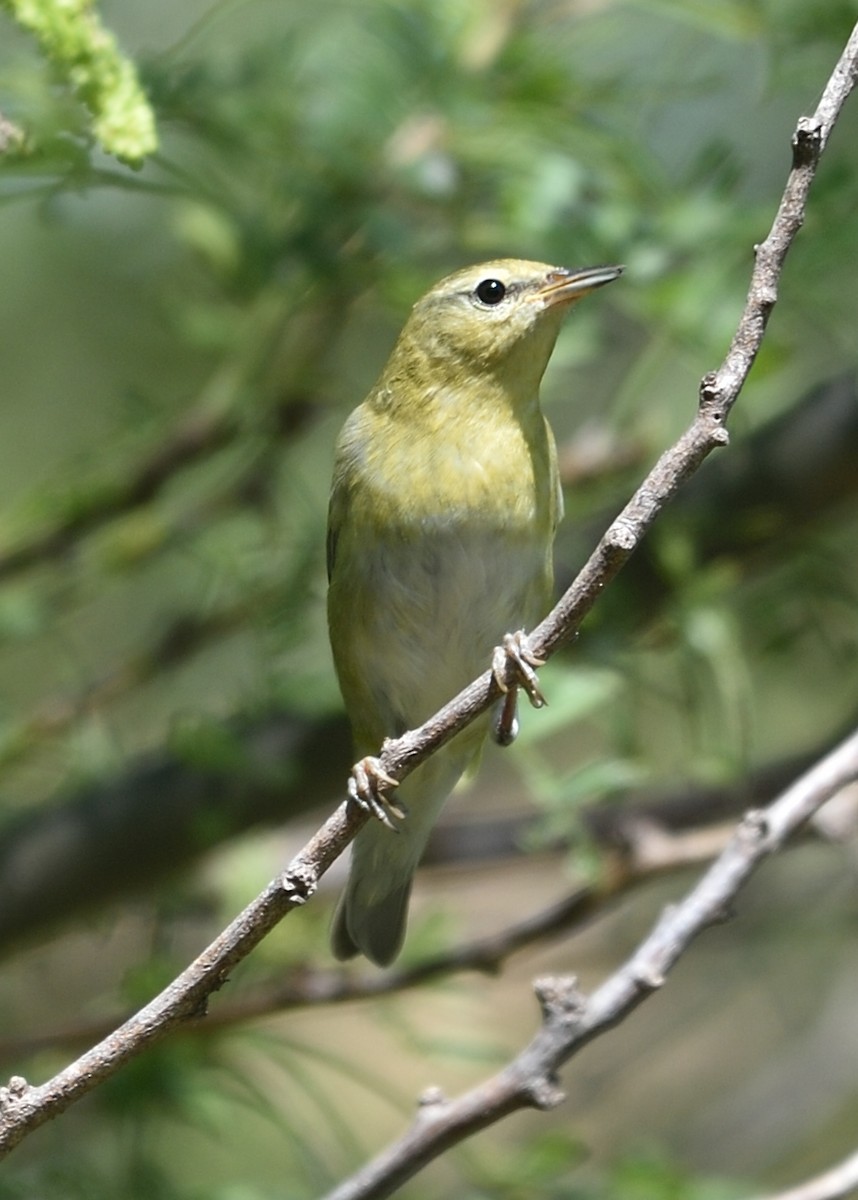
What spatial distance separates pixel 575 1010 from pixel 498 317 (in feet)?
5.22

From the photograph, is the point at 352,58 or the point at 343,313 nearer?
the point at 352,58

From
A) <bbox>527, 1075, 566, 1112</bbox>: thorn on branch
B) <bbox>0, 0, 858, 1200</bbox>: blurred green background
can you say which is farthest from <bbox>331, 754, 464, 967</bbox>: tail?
<bbox>527, 1075, 566, 1112</bbox>: thorn on branch

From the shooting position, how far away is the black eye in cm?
330

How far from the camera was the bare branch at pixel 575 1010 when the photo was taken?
211cm

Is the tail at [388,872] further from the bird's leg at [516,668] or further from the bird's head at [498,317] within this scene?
the bird's head at [498,317]

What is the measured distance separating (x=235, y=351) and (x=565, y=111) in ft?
3.32

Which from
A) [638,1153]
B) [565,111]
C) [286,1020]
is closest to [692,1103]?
[286,1020]

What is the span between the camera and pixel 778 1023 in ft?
16.1

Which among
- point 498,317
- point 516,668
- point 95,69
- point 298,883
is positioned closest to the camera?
point 298,883

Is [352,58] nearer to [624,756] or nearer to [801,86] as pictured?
[801,86]

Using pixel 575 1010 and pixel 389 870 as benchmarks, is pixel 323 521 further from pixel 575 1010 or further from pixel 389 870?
pixel 575 1010

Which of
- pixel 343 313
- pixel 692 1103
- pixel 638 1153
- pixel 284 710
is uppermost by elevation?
pixel 343 313

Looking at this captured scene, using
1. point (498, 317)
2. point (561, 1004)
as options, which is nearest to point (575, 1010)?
point (561, 1004)

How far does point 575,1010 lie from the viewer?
220 cm
